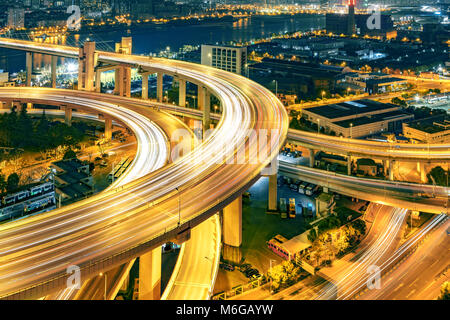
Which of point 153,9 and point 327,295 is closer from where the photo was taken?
point 327,295

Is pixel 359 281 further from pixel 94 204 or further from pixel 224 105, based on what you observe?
pixel 224 105

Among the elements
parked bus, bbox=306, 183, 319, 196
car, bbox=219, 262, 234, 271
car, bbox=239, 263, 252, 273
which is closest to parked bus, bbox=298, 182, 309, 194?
parked bus, bbox=306, 183, 319, 196

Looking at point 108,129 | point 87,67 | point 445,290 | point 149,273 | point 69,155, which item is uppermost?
point 87,67

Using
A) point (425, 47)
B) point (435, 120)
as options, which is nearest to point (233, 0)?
point (425, 47)

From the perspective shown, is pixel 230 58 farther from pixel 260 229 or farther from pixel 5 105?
pixel 260 229

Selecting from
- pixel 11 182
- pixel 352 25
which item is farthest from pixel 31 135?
pixel 352 25
